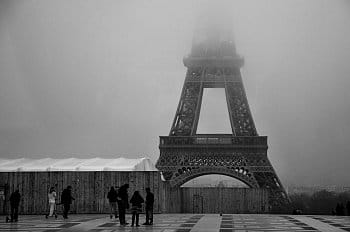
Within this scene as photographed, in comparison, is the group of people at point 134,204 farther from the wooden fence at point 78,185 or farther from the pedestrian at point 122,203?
the wooden fence at point 78,185

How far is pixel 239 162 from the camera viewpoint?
65.2 meters

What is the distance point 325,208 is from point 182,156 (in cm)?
2014

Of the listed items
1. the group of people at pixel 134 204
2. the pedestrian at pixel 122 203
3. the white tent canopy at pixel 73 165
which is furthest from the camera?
the white tent canopy at pixel 73 165

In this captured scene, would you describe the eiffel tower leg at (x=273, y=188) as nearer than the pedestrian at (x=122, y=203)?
No

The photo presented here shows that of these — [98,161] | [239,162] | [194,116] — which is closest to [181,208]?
[98,161]

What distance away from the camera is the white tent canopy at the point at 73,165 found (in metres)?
35.8

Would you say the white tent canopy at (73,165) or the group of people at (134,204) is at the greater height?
the white tent canopy at (73,165)

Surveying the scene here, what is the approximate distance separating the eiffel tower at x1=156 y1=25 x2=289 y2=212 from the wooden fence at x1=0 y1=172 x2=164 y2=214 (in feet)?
90.0

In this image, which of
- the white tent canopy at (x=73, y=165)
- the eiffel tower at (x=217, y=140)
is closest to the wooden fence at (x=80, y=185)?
the white tent canopy at (x=73, y=165)

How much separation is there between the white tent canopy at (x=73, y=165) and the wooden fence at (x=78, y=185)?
6.75ft

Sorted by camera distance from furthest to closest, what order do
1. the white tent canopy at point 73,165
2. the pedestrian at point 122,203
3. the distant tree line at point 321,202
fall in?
the distant tree line at point 321,202
the white tent canopy at point 73,165
the pedestrian at point 122,203

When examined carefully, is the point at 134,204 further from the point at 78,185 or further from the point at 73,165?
the point at 73,165

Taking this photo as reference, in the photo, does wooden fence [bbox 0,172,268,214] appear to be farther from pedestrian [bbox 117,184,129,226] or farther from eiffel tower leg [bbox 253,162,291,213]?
eiffel tower leg [bbox 253,162,291,213]

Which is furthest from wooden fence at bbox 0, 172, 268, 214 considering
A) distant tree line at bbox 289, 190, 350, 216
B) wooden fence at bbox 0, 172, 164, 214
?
distant tree line at bbox 289, 190, 350, 216
